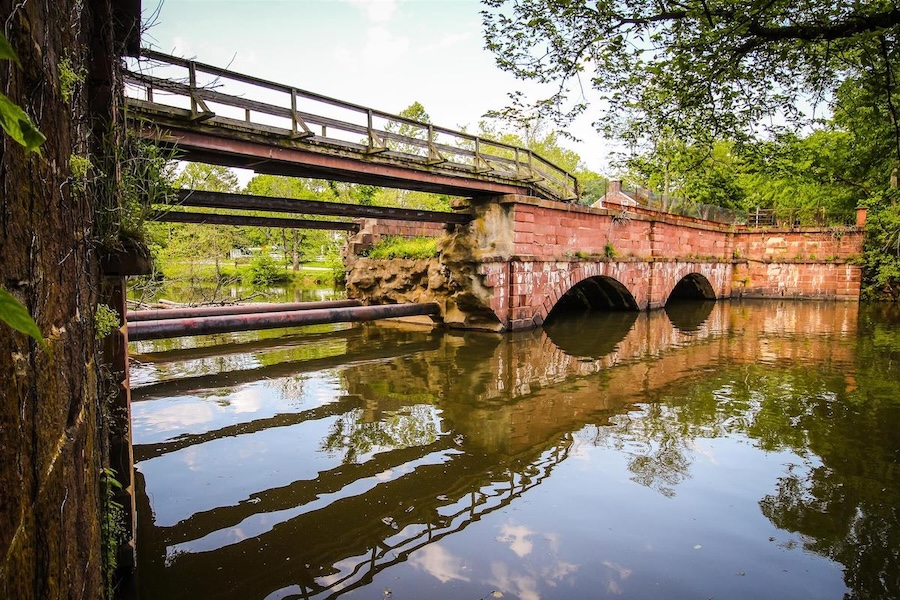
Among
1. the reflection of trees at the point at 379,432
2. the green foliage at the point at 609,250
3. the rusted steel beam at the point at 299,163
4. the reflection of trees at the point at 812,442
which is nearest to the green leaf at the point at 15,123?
the reflection of trees at the point at 812,442

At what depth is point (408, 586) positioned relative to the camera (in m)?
3.07

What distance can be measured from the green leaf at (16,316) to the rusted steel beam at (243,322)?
765cm

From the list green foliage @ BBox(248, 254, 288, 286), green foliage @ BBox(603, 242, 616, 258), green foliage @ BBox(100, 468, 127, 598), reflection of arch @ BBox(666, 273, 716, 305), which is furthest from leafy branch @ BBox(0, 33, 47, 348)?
green foliage @ BBox(248, 254, 288, 286)

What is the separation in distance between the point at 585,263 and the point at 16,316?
548 inches

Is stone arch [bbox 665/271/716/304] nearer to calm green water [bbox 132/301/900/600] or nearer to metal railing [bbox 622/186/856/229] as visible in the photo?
metal railing [bbox 622/186/856/229]

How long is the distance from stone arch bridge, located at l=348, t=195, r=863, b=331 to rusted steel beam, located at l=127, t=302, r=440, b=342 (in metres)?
1.92

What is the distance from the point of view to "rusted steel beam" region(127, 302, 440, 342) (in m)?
7.57

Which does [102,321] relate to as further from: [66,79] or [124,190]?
[66,79]

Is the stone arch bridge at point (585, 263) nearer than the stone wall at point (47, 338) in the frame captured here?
No

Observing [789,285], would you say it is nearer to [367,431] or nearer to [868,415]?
[868,415]

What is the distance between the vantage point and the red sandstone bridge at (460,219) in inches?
278

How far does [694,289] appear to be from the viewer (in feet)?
77.4

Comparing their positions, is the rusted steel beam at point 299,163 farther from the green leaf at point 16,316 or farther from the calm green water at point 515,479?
the green leaf at point 16,316

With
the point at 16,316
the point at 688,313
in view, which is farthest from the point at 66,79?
the point at 688,313
